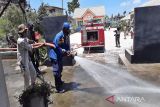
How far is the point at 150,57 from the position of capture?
1055 centimetres

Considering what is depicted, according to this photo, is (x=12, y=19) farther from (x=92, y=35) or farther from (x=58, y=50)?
(x=58, y=50)

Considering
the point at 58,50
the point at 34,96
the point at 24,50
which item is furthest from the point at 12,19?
the point at 34,96

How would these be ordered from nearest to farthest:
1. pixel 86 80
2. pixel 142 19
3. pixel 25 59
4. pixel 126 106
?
pixel 126 106 < pixel 25 59 < pixel 86 80 < pixel 142 19

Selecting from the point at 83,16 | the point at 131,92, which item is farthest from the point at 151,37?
the point at 83,16

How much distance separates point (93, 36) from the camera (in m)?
18.0

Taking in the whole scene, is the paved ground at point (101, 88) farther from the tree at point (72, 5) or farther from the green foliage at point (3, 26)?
the tree at point (72, 5)

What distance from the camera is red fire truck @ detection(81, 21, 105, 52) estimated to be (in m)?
17.6

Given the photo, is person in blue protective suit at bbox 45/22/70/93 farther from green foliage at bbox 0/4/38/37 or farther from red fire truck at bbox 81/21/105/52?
red fire truck at bbox 81/21/105/52

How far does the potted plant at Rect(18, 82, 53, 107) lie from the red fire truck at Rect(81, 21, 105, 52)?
1233 cm

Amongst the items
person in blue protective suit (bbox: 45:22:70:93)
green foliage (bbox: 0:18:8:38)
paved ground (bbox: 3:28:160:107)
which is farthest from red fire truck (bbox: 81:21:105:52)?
person in blue protective suit (bbox: 45:22:70:93)

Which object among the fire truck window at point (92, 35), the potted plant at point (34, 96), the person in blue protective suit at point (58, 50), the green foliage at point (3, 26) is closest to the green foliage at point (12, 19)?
the green foliage at point (3, 26)

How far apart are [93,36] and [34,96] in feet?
42.0

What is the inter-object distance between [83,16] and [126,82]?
71.3 m

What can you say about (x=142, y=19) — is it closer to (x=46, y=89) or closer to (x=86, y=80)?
(x=86, y=80)
